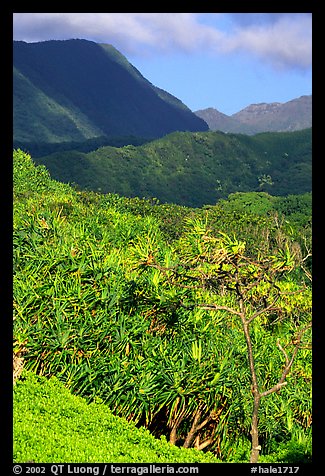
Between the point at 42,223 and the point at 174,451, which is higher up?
the point at 42,223

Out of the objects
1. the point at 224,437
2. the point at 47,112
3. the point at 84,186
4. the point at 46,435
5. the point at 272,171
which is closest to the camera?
the point at 46,435

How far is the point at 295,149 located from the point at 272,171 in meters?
10.8

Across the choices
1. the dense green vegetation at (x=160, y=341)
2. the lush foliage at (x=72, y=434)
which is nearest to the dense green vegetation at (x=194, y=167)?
the dense green vegetation at (x=160, y=341)

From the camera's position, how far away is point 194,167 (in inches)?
4577

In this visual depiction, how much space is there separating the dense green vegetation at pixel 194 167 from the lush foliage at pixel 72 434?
88.1 metres

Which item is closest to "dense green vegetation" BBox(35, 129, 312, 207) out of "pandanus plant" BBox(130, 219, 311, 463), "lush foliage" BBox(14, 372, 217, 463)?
"pandanus plant" BBox(130, 219, 311, 463)

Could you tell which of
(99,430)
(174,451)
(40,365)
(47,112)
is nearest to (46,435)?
(99,430)

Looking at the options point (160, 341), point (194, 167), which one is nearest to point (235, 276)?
point (160, 341)

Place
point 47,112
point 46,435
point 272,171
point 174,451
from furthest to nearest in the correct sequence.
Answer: point 47,112 → point 272,171 → point 174,451 → point 46,435

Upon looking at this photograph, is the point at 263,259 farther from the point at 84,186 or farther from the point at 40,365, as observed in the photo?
the point at 84,186

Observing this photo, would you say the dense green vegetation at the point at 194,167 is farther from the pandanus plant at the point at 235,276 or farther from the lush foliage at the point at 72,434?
the lush foliage at the point at 72,434

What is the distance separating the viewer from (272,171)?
124312mm

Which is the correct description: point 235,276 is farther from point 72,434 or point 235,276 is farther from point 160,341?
point 72,434

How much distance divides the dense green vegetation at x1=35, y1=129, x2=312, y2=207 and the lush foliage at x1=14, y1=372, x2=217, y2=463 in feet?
289
